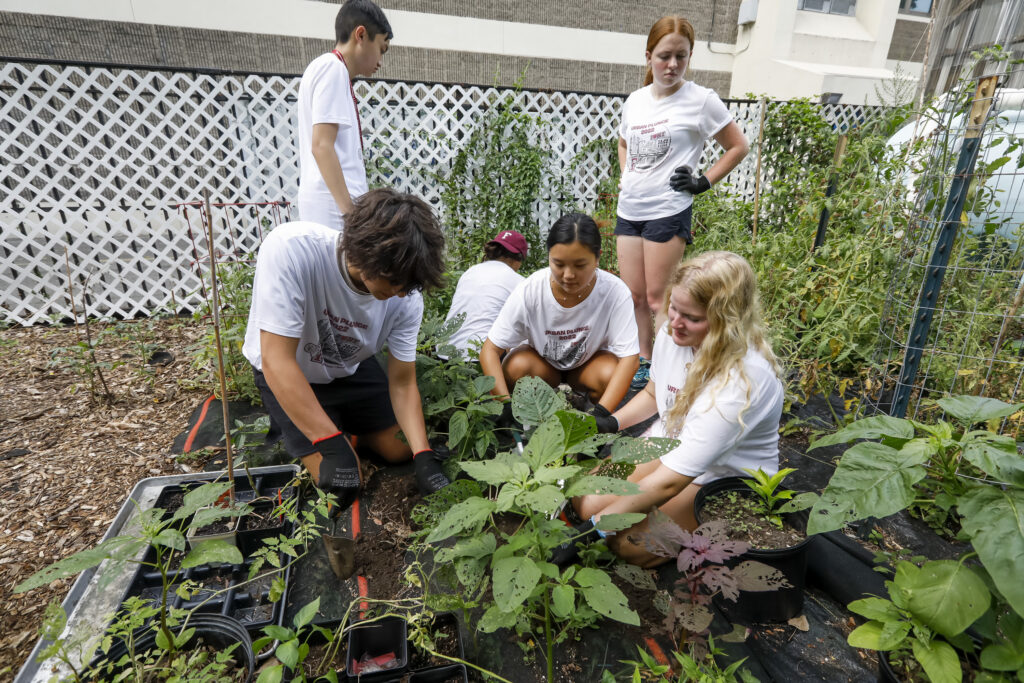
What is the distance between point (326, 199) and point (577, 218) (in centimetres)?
117

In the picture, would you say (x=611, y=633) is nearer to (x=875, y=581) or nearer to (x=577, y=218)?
(x=875, y=581)

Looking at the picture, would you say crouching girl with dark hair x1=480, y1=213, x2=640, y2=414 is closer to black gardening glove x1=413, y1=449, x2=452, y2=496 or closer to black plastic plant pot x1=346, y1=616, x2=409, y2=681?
black gardening glove x1=413, y1=449, x2=452, y2=496

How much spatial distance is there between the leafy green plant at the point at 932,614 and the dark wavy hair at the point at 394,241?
4.32 feet

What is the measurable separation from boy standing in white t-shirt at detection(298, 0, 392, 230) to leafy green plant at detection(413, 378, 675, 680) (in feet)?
5.11

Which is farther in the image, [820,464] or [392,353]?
[820,464]

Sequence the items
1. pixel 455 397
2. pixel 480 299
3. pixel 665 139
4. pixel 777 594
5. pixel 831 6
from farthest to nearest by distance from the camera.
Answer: pixel 831 6, pixel 665 139, pixel 480 299, pixel 455 397, pixel 777 594

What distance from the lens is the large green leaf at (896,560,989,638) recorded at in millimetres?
889

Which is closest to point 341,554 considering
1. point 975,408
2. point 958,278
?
point 975,408

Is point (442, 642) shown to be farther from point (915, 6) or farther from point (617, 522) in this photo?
point (915, 6)

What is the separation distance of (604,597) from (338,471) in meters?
1.03

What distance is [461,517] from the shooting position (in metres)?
0.93

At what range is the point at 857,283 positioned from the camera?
2746 millimetres

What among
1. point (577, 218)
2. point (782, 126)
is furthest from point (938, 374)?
point (782, 126)

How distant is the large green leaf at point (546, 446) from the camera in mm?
1009
